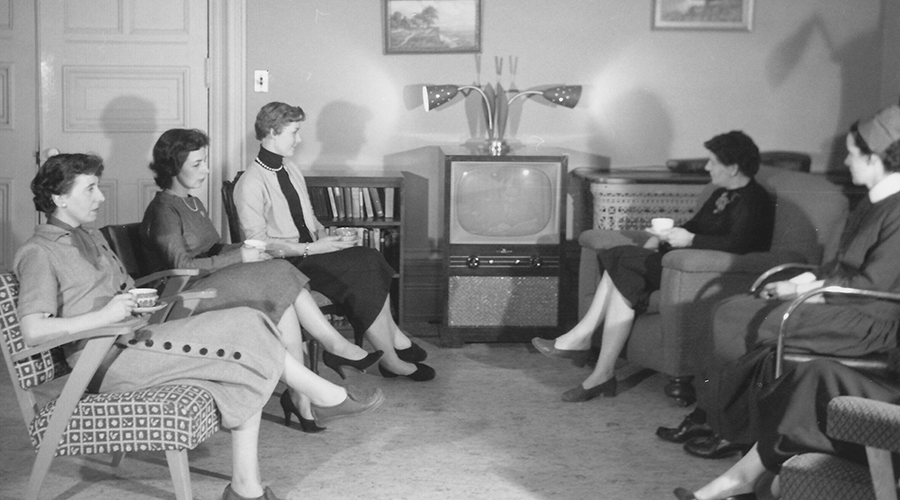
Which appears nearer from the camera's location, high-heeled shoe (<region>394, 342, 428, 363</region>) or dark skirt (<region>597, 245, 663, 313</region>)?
dark skirt (<region>597, 245, 663, 313</region>)

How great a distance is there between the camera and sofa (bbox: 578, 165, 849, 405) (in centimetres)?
407

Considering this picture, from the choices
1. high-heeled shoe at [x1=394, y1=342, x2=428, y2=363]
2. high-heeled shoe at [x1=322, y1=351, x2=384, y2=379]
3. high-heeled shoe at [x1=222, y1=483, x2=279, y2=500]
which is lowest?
high-heeled shoe at [x1=222, y1=483, x2=279, y2=500]

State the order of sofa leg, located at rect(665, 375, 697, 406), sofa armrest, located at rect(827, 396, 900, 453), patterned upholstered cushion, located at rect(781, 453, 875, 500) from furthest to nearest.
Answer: sofa leg, located at rect(665, 375, 697, 406) → patterned upholstered cushion, located at rect(781, 453, 875, 500) → sofa armrest, located at rect(827, 396, 900, 453)

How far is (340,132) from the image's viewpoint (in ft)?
18.6

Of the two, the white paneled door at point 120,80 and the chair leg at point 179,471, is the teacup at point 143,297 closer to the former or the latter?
the chair leg at point 179,471

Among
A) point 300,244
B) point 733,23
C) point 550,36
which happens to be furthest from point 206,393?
point 733,23

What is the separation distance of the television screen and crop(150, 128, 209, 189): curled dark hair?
5.36 feet

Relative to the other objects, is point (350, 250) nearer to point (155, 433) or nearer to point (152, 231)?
point (152, 231)

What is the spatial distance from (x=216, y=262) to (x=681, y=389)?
1855 millimetres

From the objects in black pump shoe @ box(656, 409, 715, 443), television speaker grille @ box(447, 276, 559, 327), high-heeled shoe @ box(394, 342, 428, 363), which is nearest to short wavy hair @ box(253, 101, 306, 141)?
high-heeled shoe @ box(394, 342, 428, 363)

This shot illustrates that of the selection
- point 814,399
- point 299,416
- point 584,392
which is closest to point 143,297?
point 299,416

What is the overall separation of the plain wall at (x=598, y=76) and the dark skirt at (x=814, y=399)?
316cm

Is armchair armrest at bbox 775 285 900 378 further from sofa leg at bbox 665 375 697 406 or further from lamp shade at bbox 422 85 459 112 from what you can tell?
lamp shade at bbox 422 85 459 112

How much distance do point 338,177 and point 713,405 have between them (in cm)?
244
